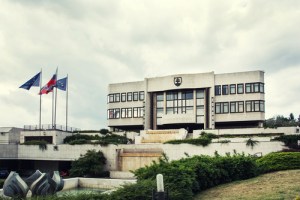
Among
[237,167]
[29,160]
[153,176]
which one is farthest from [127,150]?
[153,176]

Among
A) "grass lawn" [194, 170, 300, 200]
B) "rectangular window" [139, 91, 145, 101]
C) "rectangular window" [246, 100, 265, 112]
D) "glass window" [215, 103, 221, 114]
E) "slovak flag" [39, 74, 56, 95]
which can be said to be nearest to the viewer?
"grass lawn" [194, 170, 300, 200]

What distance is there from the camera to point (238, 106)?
194 ft

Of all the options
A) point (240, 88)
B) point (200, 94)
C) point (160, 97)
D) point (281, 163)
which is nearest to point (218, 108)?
point (200, 94)

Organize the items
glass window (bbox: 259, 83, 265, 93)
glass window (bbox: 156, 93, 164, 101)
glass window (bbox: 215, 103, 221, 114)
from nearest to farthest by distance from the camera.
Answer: glass window (bbox: 259, 83, 265, 93), glass window (bbox: 215, 103, 221, 114), glass window (bbox: 156, 93, 164, 101)

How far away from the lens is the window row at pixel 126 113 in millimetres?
66625

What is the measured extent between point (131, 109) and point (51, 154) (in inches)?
819

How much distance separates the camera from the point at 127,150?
46.6 meters

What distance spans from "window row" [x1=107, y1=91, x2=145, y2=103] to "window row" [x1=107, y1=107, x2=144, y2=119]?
66.4 inches

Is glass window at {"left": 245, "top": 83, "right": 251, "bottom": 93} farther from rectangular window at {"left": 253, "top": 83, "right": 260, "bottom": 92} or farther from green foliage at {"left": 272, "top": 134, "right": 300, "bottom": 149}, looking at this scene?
green foliage at {"left": 272, "top": 134, "right": 300, "bottom": 149}

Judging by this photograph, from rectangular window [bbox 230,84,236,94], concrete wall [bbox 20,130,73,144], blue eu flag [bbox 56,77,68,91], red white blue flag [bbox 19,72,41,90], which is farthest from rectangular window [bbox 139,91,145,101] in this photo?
red white blue flag [bbox 19,72,41,90]

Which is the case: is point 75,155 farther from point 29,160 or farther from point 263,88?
point 263,88

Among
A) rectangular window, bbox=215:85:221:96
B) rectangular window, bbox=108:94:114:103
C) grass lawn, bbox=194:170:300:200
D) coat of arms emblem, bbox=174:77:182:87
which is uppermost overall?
coat of arms emblem, bbox=174:77:182:87

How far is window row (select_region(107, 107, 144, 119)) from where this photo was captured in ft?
219

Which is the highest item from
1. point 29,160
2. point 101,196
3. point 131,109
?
point 131,109
